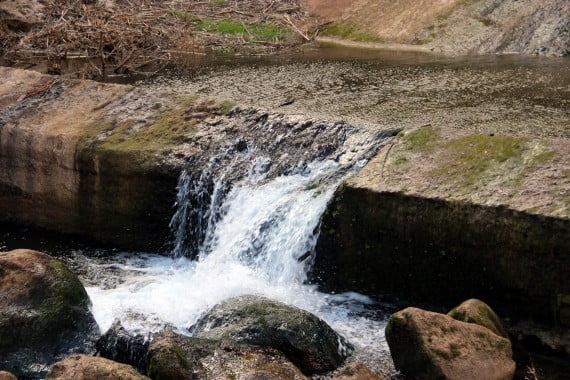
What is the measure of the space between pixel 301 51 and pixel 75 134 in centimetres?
965

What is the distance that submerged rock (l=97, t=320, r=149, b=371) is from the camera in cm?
809

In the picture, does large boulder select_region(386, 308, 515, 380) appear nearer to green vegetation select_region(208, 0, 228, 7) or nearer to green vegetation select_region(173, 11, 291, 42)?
green vegetation select_region(173, 11, 291, 42)

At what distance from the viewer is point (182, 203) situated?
11.3 metres

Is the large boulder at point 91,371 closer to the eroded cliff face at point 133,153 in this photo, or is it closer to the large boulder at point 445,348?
the large boulder at point 445,348

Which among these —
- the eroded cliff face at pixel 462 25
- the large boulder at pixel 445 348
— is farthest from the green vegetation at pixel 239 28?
the large boulder at pixel 445 348

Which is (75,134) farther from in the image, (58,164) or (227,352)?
(227,352)

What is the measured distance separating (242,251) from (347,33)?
1368 cm

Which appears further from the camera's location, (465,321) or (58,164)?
(58,164)

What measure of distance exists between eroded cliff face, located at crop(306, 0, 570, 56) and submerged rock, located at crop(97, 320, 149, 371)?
12.3m

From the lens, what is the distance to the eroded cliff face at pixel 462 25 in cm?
1859

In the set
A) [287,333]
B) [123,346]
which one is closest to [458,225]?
[287,333]

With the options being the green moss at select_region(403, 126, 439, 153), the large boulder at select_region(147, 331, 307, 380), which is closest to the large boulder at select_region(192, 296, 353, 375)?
the large boulder at select_region(147, 331, 307, 380)

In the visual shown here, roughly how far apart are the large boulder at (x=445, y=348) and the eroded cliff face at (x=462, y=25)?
11508 mm

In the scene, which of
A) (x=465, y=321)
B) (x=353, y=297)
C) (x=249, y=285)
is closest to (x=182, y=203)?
(x=249, y=285)
